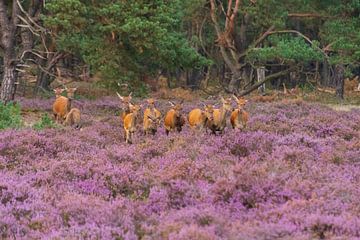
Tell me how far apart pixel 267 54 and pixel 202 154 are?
16.0 meters

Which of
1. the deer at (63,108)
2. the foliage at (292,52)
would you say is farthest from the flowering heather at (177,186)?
the foliage at (292,52)

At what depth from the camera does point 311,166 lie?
10133 mm

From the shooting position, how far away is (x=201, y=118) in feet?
47.1

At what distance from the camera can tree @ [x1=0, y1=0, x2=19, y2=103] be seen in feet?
66.7

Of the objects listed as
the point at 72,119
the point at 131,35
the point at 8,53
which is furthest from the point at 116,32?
the point at 72,119

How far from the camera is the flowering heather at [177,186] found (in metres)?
6.70

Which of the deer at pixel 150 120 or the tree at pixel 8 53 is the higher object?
the tree at pixel 8 53

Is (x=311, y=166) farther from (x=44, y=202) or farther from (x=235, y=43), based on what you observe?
(x=235, y=43)

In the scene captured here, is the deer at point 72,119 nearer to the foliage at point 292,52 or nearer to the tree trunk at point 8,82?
the tree trunk at point 8,82

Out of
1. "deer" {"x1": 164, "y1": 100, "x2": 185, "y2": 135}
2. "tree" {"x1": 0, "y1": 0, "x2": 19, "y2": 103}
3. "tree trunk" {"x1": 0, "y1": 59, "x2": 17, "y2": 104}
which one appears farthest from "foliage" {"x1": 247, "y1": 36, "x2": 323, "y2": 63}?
"deer" {"x1": 164, "y1": 100, "x2": 185, "y2": 135}

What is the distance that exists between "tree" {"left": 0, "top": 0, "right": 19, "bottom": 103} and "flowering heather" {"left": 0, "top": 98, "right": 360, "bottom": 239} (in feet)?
22.9

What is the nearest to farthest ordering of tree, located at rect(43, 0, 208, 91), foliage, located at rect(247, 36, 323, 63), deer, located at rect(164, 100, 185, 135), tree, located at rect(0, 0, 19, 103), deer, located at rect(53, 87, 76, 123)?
1. deer, located at rect(164, 100, 185, 135)
2. deer, located at rect(53, 87, 76, 123)
3. tree, located at rect(43, 0, 208, 91)
4. tree, located at rect(0, 0, 19, 103)
5. foliage, located at rect(247, 36, 323, 63)

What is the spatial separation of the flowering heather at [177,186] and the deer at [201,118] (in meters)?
0.37

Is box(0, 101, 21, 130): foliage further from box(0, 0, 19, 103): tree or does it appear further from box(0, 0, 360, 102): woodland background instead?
box(0, 0, 19, 103): tree
